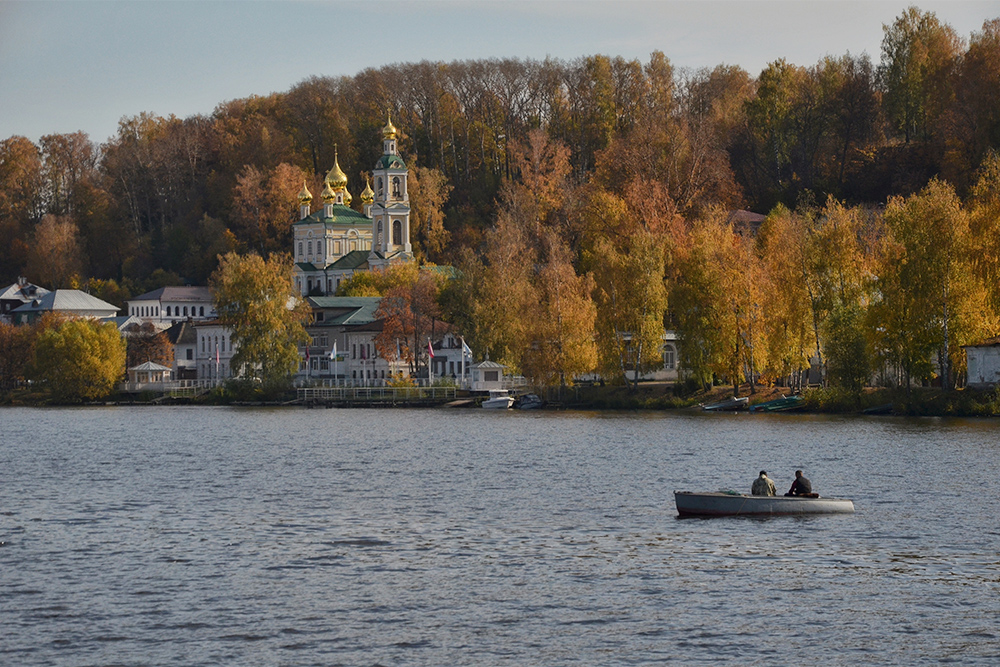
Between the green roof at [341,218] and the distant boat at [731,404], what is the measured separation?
92635 mm

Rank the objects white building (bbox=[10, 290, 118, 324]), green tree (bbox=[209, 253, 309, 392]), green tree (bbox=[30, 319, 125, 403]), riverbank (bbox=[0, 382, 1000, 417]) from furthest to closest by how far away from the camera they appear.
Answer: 1. white building (bbox=[10, 290, 118, 324])
2. green tree (bbox=[30, 319, 125, 403])
3. green tree (bbox=[209, 253, 309, 392])
4. riverbank (bbox=[0, 382, 1000, 417])

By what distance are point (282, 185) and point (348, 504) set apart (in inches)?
5445

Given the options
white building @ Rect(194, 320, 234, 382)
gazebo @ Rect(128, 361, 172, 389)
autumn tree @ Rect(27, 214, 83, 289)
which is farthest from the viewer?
autumn tree @ Rect(27, 214, 83, 289)

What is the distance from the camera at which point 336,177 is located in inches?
7111

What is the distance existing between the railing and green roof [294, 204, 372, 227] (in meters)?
56.8

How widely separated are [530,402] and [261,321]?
2566cm

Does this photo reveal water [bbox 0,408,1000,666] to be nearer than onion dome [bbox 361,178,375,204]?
Yes

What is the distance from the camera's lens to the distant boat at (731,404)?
92.9 metres

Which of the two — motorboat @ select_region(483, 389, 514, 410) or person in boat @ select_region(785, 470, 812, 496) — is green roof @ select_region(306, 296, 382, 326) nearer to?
motorboat @ select_region(483, 389, 514, 410)

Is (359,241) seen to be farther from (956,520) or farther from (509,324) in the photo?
(956,520)

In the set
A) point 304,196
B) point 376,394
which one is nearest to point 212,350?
point 304,196

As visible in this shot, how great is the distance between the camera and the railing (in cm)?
11619

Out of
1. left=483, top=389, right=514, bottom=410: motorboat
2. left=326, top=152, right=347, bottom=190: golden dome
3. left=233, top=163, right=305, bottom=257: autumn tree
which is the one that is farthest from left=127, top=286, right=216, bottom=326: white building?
left=483, top=389, right=514, bottom=410: motorboat

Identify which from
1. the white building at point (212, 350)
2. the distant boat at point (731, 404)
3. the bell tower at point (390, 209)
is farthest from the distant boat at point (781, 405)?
the bell tower at point (390, 209)
